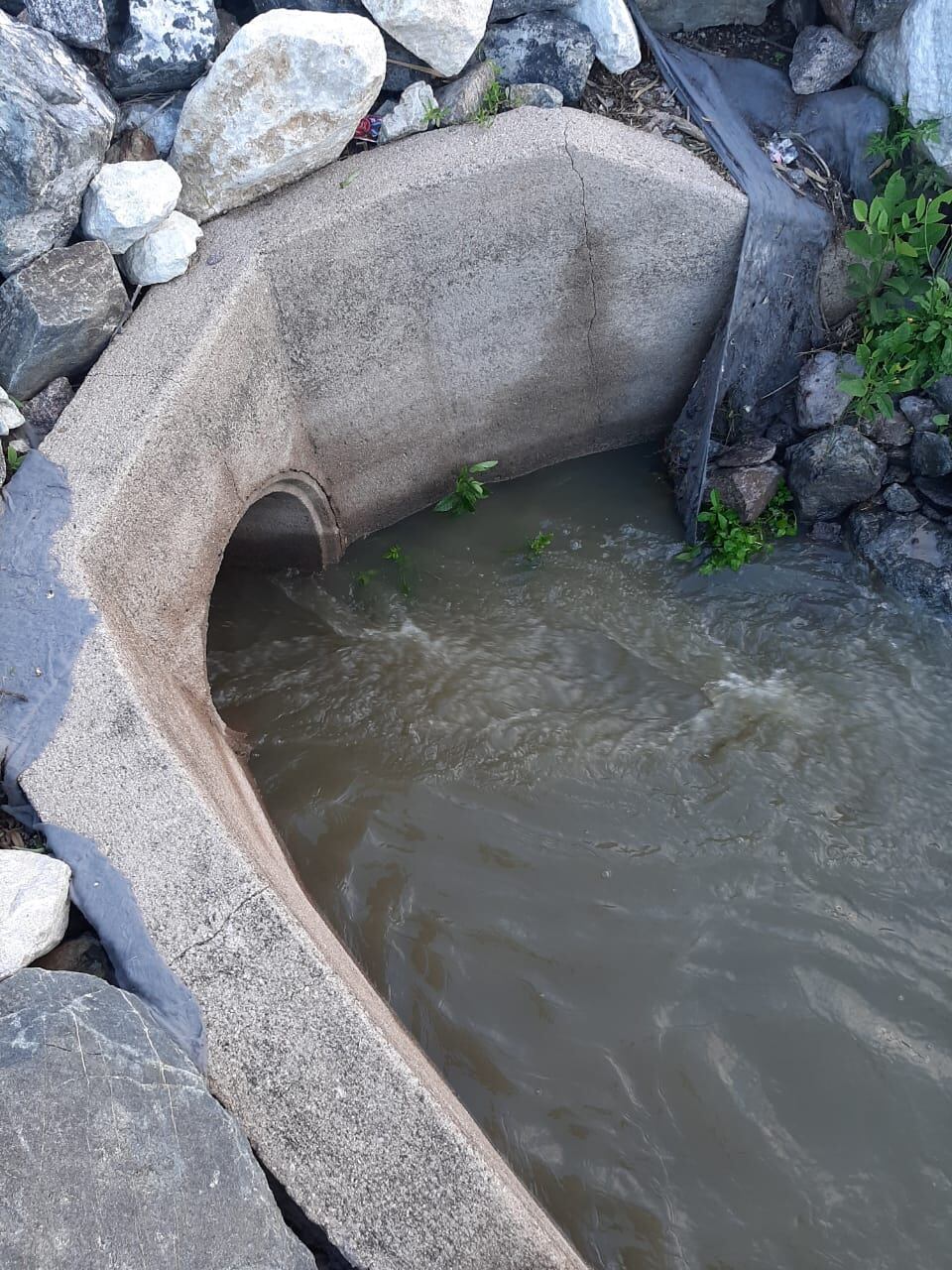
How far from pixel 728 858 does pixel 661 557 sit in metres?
1.72

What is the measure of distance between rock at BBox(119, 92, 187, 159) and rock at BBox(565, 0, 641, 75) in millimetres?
1863

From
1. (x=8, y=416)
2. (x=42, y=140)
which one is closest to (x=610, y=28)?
(x=42, y=140)

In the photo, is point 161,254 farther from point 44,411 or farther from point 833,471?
point 833,471

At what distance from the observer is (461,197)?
159 inches

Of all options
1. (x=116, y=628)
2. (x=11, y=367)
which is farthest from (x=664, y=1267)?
(x=11, y=367)

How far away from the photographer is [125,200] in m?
3.59

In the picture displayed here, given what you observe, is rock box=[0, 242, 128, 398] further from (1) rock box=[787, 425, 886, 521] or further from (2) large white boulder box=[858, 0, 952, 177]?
(2) large white boulder box=[858, 0, 952, 177]

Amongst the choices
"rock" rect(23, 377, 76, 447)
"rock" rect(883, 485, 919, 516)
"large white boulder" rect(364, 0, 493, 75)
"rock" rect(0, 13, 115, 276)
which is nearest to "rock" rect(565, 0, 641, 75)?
"large white boulder" rect(364, 0, 493, 75)

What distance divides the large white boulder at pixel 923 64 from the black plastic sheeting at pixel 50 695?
3908 mm

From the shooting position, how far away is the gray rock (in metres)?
1.95

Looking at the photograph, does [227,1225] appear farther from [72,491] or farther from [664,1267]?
[72,491]

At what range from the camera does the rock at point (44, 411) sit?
3508 mm

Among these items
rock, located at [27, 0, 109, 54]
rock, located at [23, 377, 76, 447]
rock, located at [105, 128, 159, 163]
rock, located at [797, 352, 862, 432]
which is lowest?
rock, located at [797, 352, 862, 432]

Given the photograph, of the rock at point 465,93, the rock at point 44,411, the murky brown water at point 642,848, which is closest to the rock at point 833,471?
the murky brown water at point 642,848
